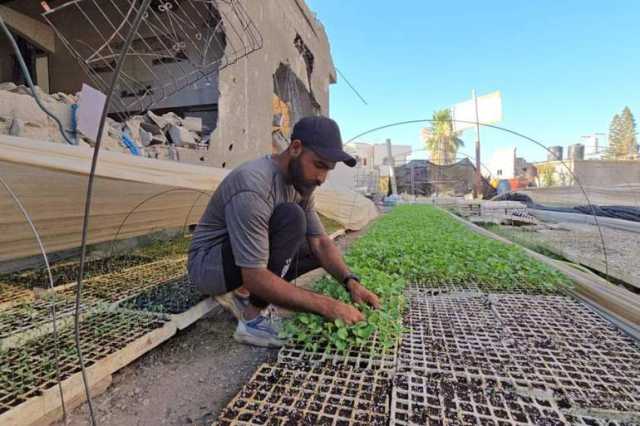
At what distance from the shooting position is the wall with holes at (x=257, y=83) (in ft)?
19.9

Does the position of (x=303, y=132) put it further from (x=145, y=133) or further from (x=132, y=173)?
(x=145, y=133)

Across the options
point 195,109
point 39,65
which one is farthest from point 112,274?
point 39,65

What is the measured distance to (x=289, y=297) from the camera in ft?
A: 5.25

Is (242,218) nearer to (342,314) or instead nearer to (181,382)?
(342,314)

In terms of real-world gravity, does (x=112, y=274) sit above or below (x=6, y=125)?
below

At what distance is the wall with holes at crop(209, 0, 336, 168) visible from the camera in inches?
238

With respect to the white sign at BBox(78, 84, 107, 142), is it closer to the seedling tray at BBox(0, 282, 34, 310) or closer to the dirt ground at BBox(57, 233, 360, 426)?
the seedling tray at BBox(0, 282, 34, 310)

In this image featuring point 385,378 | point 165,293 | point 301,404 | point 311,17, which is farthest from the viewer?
point 311,17

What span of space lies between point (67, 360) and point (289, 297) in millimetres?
998

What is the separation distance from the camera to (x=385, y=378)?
55.1 inches

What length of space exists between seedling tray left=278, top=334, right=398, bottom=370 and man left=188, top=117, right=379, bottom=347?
15 cm

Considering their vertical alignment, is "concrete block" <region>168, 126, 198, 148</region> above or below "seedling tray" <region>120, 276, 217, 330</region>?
above

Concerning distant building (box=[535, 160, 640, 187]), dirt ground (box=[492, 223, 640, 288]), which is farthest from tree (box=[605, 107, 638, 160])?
dirt ground (box=[492, 223, 640, 288])

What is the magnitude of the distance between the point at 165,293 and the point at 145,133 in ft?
10.0
